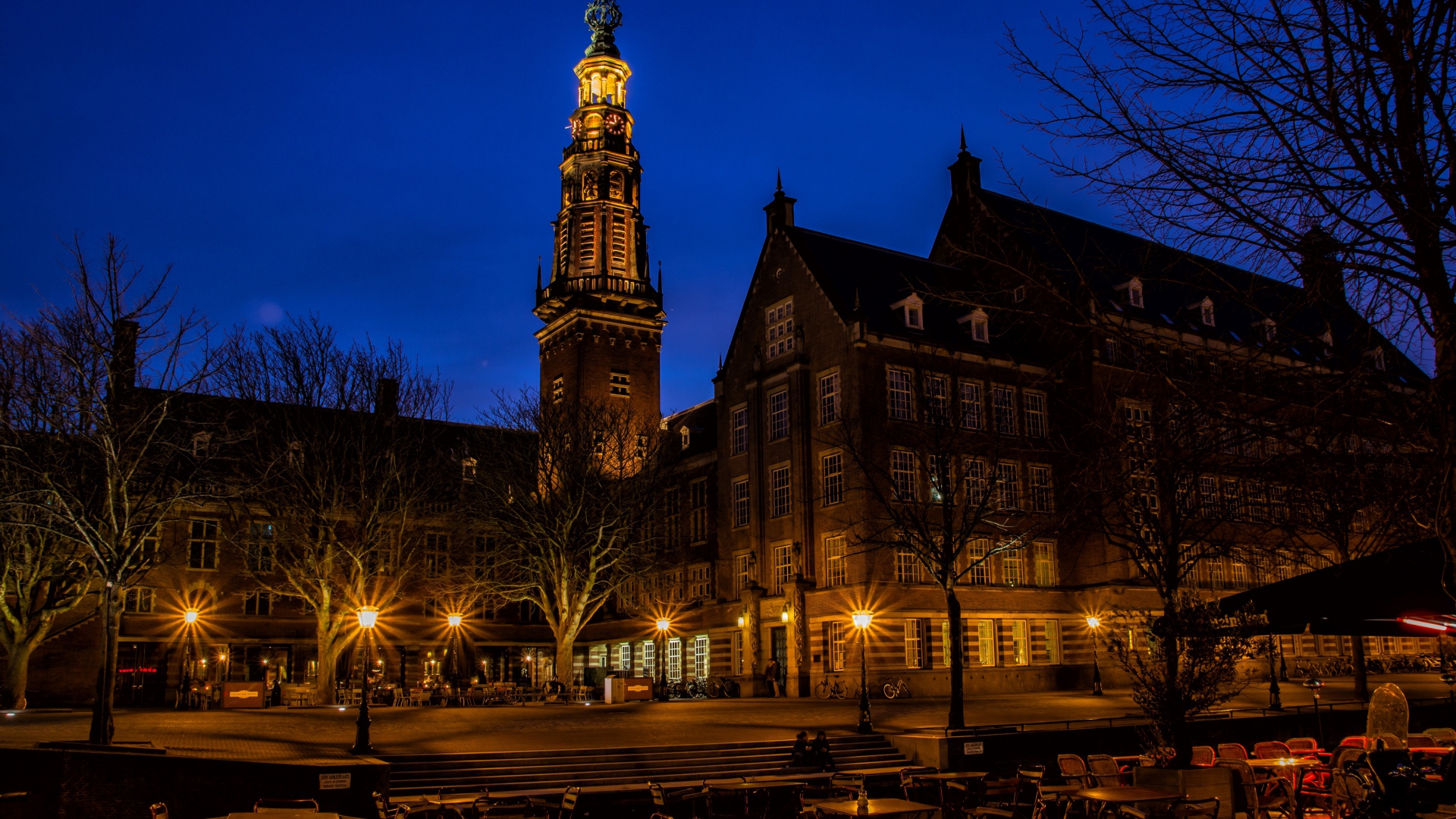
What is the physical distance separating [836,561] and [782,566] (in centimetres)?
358

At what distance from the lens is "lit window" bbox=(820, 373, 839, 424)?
146 ft

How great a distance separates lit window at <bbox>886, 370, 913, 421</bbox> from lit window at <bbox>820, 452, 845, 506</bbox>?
110 inches

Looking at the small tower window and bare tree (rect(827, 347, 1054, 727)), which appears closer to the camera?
bare tree (rect(827, 347, 1054, 727))

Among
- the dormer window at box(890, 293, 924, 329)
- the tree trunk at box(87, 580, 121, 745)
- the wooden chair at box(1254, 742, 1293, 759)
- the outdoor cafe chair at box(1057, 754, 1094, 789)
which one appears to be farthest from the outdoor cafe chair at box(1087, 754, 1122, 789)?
the dormer window at box(890, 293, 924, 329)

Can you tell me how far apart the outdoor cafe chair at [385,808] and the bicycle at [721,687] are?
1061 inches

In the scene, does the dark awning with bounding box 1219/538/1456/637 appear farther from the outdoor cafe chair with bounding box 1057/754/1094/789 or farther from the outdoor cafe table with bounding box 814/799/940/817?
the outdoor cafe chair with bounding box 1057/754/1094/789

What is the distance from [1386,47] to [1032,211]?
282 cm

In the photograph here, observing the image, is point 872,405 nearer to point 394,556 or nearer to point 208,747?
point 394,556

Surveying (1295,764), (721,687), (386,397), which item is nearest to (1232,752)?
(1295,764)

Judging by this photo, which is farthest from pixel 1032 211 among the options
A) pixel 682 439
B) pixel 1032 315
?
pixel 682 439

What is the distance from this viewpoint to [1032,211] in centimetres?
966

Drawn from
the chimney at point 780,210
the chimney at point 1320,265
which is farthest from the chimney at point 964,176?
the chimney at point 1320,265

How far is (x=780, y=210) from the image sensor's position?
4956 cm

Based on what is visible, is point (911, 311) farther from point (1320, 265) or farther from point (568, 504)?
A: point (1320, 265)
